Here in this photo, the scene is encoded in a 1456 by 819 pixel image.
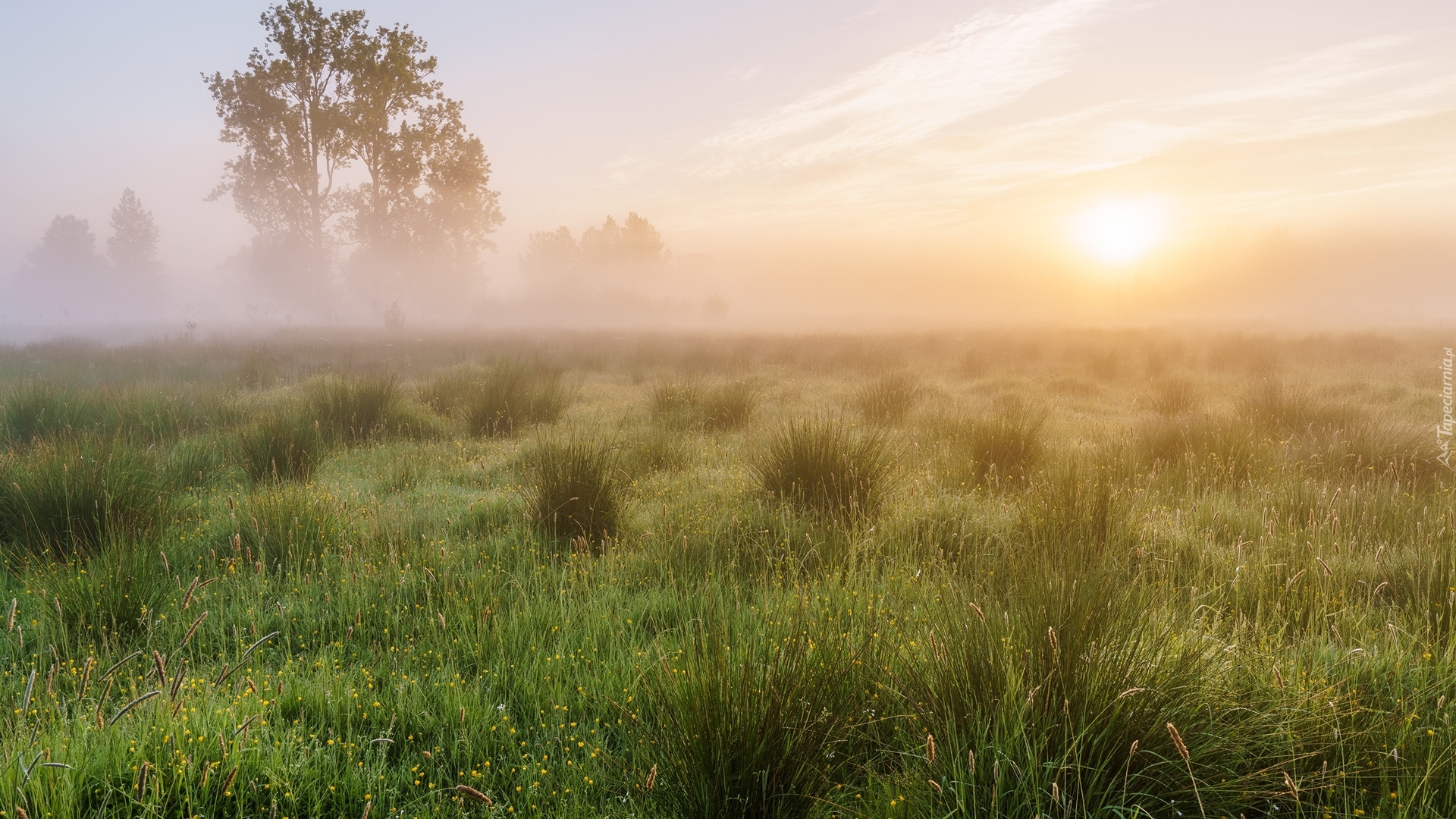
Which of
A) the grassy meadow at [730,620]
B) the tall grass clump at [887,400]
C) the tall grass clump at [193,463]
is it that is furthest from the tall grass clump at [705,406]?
the tall grass clump at [193,463]

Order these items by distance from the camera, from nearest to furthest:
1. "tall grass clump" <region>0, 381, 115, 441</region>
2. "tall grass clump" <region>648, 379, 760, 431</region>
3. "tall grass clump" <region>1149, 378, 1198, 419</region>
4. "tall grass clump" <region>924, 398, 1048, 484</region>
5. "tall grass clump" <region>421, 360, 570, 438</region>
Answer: "tall grass clump" <region>924, 398, 1048, 484</region>
"tall grass clump" <region>0, 381, 115, 441</region>
"tall grass clump" <region>648, 379, 760, 431</region>
"tall grass clump" <region>421, 360, 570, 438</region>
"tall grass clump" <region>1149, 378, 1198, 419</region>

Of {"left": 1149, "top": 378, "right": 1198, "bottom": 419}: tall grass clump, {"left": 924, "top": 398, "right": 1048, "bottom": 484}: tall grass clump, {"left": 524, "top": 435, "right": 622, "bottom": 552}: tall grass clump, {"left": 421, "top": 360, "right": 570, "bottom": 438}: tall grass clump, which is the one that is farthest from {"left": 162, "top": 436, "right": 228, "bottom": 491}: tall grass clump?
{"left": 1149, "top": 378, "right": 1198, "bottom": 419}: tall grass clump

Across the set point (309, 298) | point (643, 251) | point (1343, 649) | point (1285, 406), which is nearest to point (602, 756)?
point (1343, 649)

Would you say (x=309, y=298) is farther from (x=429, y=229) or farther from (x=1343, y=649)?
(x=1343, y=649)

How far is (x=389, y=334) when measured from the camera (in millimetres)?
29875

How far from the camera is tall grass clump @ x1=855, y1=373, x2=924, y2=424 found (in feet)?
30.3

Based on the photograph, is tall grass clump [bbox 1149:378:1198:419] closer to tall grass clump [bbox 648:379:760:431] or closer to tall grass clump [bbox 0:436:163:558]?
tall grass clump [bbox 648:379:760:431]

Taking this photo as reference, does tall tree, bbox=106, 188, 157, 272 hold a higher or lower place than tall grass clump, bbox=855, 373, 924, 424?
higher

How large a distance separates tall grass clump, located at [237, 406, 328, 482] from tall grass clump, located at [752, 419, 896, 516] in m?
4.36

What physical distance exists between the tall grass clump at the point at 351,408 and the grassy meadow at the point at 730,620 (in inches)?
3.6

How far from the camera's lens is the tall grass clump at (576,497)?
4.77 m

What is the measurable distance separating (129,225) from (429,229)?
5253 cm

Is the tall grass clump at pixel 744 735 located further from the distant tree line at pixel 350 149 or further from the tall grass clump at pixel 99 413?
the distant tree line at pixel 350 149

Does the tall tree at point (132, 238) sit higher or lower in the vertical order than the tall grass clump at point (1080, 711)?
higher
